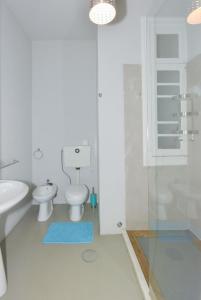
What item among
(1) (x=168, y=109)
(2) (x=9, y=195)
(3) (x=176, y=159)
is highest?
(1) (x=168, y=109)

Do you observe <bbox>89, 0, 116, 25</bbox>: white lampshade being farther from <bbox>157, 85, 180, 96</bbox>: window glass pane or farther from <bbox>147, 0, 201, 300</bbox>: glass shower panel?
<bbox>157, 85, 180, 96</bbox>: window glass pane

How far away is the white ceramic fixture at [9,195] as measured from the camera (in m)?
1.42

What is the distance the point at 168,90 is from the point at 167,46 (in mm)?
513

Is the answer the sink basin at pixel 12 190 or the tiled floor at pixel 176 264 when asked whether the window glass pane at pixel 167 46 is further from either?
the sink basin at pixel 12 190

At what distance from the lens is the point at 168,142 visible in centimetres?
233

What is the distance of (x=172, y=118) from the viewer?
227cm

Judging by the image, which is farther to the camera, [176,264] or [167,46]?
[167,46]

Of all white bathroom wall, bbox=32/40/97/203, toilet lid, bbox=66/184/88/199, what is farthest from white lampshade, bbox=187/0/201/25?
toilet lid, bbox=66/184/88/199

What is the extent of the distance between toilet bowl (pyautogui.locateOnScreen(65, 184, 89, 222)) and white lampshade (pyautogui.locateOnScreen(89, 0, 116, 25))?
1.97 metres

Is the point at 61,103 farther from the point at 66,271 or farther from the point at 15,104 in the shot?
the point at 66,271

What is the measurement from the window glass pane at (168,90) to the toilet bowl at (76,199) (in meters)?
1.58

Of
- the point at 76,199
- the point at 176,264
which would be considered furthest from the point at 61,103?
the point at 176,264

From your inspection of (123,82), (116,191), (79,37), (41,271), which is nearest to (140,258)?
(116,191)

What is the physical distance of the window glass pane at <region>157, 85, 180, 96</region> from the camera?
7.41 ft
